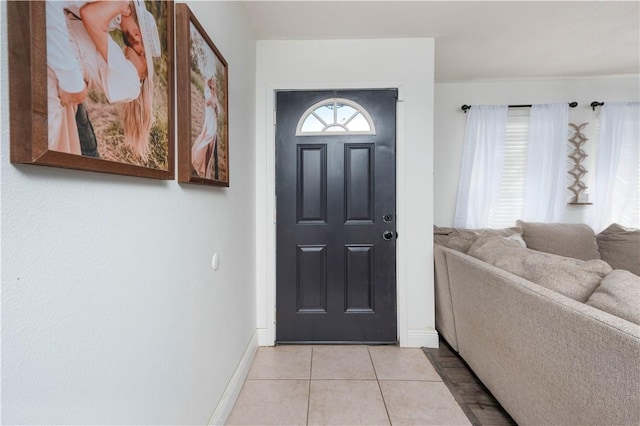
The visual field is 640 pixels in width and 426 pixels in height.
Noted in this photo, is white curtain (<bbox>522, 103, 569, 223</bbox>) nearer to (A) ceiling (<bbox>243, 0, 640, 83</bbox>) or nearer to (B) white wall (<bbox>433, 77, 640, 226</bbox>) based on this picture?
(B) white wall (<bbox>433, 77, 640, 226</bbox>)

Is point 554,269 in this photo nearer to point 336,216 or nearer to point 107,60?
point 336,216

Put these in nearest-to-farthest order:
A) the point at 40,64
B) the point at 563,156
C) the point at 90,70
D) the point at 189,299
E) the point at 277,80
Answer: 1. the point at 40,64
2. the point at 90,70
3. the point at 189,299
4. the point at 277,80
5. the point at 563,156

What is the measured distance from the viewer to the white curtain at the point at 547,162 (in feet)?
10.2

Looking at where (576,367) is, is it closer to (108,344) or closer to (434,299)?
(434,299)

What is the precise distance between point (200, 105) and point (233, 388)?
1.54 metres

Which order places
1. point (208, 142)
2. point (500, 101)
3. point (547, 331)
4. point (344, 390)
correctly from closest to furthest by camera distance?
point (547, 331)
point (208, 142)
point (344, 390)
point (500, 101)

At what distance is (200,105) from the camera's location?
4.07 feet

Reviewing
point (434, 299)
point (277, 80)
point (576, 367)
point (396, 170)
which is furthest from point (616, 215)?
point (277, 80)

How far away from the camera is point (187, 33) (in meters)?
1.10

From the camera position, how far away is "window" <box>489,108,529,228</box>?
3197mm

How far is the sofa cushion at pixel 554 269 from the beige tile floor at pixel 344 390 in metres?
0.86

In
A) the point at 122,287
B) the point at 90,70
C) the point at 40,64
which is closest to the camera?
the point at 40,64

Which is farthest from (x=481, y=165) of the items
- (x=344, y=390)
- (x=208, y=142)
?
(x=208, y=142)

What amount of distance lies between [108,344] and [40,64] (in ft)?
2.15
